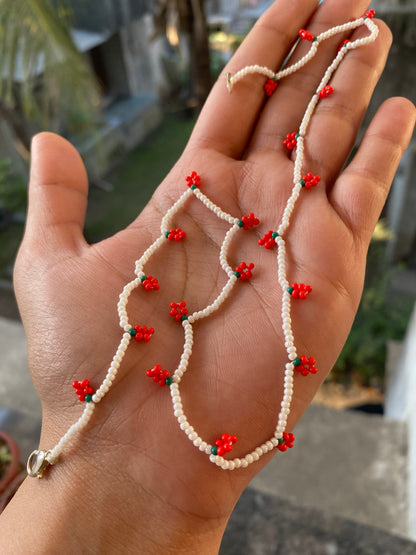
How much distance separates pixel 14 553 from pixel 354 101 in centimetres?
163

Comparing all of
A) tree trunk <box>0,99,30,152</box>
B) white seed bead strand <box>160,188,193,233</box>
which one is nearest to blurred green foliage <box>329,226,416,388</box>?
white seed bead strand <box>160,188,193,233</box>

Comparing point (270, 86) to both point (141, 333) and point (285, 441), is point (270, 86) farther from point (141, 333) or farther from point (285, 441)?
point (285, 441)

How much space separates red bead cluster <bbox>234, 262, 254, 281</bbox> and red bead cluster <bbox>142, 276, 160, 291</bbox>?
25cm

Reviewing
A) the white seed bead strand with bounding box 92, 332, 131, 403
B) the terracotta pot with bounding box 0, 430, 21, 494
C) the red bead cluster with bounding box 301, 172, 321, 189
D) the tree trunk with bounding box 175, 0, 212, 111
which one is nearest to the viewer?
the white seed bead strand with bounding box 92, 332, 131, 403

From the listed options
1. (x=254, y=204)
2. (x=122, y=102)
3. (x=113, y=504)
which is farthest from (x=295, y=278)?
(x=122, y=102)

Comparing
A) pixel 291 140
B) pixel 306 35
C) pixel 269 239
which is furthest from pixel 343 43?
pixel 269 239

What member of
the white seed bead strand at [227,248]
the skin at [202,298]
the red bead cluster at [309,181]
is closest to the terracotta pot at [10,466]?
the skin at [202,298]

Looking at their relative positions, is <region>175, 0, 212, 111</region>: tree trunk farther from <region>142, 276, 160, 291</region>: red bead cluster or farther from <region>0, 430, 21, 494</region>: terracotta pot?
<region>0, 430, 21, 494</region>: terracotta pot

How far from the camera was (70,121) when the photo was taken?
2.83 meters

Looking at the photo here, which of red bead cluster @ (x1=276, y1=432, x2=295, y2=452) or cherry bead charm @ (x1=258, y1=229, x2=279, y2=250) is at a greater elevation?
cherry bead charm @ (x1=258, y1=229, x2=279, y2=250)

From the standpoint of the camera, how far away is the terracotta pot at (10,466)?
169 cm

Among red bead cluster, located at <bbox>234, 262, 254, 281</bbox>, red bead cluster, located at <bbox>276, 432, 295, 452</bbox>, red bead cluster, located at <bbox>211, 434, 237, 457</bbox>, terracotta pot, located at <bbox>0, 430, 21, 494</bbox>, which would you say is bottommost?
terracotta pot, located at <bbox>0, 430, 21, 494</bbox>

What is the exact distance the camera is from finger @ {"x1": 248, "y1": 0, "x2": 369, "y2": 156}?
1521mm

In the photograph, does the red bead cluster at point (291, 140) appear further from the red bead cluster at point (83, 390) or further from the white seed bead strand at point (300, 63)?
the red bead cluster at point (83, 390)
